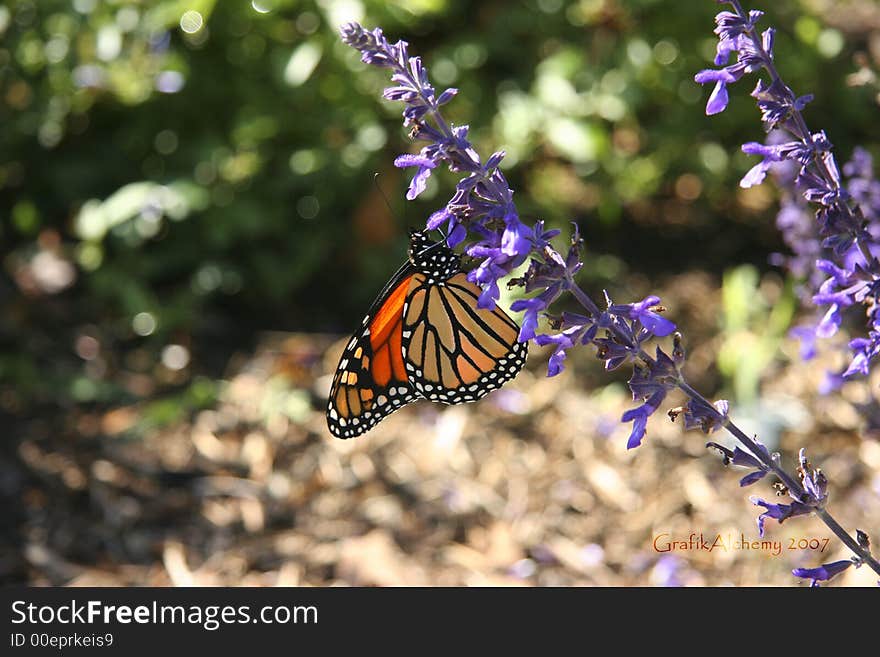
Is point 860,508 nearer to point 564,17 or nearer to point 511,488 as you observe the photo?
point 511,488

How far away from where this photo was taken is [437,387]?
2951mm

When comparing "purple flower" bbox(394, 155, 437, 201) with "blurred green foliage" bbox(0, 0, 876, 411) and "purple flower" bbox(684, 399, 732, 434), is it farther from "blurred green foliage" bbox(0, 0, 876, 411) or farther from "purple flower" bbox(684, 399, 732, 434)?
"blurred green foliage" bbox(0, 0, 876, 411)

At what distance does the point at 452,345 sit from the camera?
9.93 feet

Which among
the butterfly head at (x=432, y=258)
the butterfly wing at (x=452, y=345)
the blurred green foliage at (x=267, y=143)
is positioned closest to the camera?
the butterfly head at (x=432, y=258)

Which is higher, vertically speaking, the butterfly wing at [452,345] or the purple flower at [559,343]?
the butterfly wing at [452,345]

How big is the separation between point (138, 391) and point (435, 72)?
2.09 meters

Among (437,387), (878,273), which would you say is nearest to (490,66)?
(437,387)

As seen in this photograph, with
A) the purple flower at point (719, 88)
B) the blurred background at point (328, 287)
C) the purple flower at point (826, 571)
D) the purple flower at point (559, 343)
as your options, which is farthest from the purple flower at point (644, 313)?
the blurred background at point (328, 287)

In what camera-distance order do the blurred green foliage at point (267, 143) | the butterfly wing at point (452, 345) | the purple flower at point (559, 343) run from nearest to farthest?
1. the purple flower at point (559, 343)
2. the butterfly wing at point (452, 345)
3. the blurred green foliage at point (267, 143)

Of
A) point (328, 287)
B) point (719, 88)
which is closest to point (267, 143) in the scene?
point (328, 287)

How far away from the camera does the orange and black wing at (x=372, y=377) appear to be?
9.60 ft

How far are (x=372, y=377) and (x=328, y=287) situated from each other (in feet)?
7.62

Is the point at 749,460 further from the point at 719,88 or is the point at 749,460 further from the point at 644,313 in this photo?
the point at 719,88

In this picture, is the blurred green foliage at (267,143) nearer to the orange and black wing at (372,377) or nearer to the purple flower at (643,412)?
the orange and black wing at (372,377)
